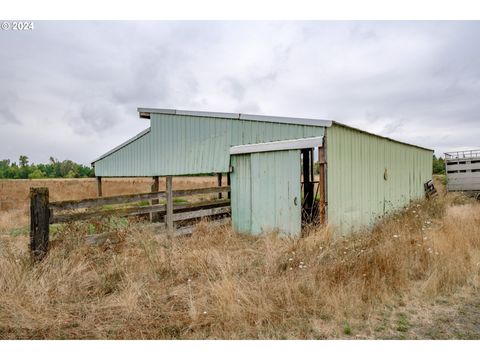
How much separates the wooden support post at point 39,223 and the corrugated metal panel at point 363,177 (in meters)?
5.39

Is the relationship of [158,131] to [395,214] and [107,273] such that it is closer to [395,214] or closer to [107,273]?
[107,273]

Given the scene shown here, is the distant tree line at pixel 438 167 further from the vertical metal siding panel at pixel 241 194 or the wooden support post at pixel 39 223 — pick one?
the wooden support post at pixel 39 223

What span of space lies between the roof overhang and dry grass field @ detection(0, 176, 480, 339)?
2.11m

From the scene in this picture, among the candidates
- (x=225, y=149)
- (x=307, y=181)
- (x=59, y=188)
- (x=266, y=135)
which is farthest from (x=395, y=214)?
(x=59, y=188)

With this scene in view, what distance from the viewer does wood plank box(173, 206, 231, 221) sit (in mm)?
7022

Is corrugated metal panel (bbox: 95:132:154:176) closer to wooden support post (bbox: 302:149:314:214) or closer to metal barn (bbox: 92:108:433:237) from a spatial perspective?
metal barn (bbox: 92:108:433:237)

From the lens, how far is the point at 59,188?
2194 centimetres

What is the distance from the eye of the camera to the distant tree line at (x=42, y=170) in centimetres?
4317

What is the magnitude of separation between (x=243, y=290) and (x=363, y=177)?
5.64m

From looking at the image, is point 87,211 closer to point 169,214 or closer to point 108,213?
point 108,213

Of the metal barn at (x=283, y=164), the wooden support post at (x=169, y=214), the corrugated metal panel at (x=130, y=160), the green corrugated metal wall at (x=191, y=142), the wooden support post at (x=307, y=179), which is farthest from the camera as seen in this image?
the corrugated metal panel at (x=130, y=160)

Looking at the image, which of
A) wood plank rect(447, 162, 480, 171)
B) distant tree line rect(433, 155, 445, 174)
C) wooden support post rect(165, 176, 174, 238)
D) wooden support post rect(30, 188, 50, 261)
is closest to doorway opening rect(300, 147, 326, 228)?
wooden support post rect(165, 176, 174, 238)

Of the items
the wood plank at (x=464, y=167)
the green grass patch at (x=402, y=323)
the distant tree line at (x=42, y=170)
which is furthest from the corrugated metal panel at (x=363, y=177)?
the distant tree line at (x=42, y=170)

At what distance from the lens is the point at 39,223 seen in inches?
187
